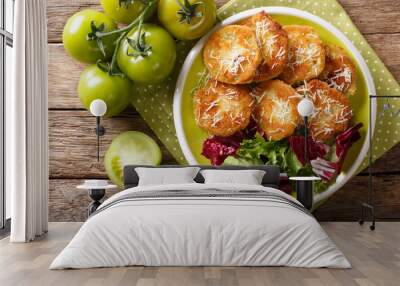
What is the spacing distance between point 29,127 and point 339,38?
2.72m

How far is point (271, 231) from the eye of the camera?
11.4 feet

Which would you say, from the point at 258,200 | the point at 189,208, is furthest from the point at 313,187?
the point at 189,208

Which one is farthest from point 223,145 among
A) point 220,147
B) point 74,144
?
point 74,144

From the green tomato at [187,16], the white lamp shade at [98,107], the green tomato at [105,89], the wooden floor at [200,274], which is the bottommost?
the wooden floor at [200,274]

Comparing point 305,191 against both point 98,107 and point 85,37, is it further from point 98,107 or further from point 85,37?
point 85,37

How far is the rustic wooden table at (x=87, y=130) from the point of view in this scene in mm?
5527

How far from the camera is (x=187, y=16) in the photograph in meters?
5.10

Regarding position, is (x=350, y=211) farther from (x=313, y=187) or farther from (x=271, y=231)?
(x=271, y=231)

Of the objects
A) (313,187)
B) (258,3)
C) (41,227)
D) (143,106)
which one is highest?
(258,3)

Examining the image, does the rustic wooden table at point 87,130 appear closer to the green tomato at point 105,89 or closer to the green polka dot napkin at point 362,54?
the green polka dot napkin at point 362,54

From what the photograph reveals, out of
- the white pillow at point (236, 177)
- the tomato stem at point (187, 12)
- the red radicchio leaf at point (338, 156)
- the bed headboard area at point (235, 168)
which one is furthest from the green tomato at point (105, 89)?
the red radicchio leaf at point (338, 156)

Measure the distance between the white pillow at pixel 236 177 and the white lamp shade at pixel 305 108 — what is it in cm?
59

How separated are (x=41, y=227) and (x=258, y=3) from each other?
2.65 meters

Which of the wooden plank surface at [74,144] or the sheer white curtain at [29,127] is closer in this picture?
the sheer white curtain at [29,127]
